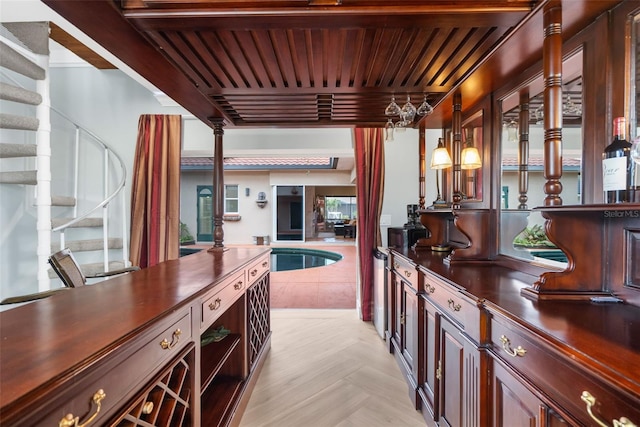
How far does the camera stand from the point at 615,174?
0.95 metres

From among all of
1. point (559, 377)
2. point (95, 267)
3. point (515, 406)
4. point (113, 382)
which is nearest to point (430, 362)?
point (515, 406)

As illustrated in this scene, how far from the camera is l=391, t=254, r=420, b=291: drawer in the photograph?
6.18ft

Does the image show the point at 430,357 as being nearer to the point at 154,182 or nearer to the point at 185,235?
the point at 154,182

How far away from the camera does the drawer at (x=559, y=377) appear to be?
60 cm

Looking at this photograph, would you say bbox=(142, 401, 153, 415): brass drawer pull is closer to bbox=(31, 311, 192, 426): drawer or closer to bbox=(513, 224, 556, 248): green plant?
bbox=(31, 311, 192, 426): drawer

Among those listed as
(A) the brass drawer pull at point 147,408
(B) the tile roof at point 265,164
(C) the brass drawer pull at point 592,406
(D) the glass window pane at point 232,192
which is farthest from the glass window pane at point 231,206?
(C) the brass drawer pull at point 592,406

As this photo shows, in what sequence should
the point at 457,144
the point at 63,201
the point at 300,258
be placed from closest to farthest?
the point at 457,144
the point at 63,201
the point at 300,258

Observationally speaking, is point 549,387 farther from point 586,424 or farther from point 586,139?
point 586,139

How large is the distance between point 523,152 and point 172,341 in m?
2.00

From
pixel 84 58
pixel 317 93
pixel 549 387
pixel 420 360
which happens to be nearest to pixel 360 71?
pixel 317 93

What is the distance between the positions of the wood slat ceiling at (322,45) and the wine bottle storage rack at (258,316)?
151 centimetres

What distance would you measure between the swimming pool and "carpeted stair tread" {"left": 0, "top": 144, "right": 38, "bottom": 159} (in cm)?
561

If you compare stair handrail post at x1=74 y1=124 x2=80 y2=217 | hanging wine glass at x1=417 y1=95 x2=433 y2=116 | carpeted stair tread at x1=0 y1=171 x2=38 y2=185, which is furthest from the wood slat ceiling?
stair handrail post at x1=74 y1=124 x2=80 y2=217

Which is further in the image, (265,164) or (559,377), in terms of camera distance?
(265,164)
